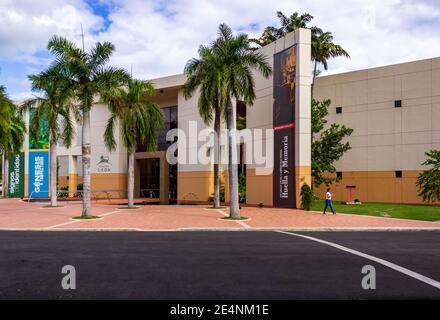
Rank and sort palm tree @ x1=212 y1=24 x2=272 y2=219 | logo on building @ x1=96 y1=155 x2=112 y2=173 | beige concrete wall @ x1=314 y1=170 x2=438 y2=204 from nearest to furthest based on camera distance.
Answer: palm tree @ x1=212 y1=24 x2=272 y2=219, beige concrete wall @ x1=314 y1=170 x2=438 y2=204, logo on building @ x1=96 y1=155 x2=112 y2=173

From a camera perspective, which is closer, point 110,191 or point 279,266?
point 279,266

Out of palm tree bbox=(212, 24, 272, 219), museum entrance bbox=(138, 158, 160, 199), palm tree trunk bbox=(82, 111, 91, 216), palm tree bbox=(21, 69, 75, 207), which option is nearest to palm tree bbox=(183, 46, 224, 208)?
palm tree bbox=(212, 24, 272, 219)

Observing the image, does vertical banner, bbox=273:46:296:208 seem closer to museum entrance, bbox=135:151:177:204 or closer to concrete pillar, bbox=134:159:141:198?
museum entrance, bbox=135:151:177:204

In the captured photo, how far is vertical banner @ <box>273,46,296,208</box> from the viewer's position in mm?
29062

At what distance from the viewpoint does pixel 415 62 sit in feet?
108

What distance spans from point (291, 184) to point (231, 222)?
8.23m

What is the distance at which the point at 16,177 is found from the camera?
2109 inches

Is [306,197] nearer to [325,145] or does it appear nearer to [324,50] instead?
[325,145]

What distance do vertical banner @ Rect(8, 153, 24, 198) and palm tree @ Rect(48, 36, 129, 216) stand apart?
3216 cm

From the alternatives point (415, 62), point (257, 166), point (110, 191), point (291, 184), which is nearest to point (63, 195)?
point (110, 191)

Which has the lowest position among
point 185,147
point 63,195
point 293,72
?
point 63,195
